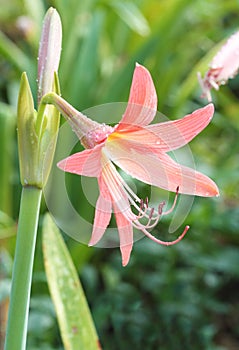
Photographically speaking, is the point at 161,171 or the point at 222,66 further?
the point at 222,66

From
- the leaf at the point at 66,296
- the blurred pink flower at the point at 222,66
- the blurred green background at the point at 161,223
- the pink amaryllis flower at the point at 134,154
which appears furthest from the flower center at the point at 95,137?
the blurred green background at the point at 161,223

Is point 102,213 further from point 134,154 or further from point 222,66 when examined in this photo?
point 222,66

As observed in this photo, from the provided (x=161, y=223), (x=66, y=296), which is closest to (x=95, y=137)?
(x=66, y=296)

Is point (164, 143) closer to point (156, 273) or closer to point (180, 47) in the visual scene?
point (156, 273)

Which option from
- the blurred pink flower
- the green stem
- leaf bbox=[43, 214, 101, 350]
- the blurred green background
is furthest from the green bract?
the blurred green background

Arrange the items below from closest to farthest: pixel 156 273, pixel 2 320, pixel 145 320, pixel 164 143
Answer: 1. pixel 164 143
2. pixel 2 320
3. pixel 145 320
4. pixel 156 273

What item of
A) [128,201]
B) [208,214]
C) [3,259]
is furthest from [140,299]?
[128,201]
